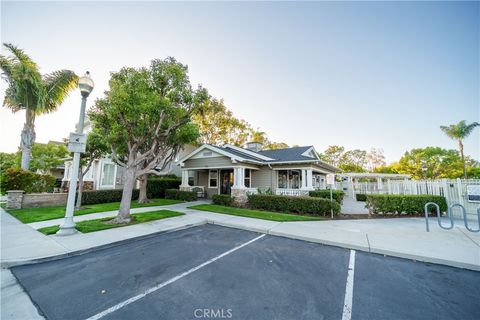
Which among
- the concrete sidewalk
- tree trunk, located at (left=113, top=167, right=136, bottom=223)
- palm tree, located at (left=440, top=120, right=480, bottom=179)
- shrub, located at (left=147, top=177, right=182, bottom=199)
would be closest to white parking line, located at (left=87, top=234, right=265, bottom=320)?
the concrete sidewalk

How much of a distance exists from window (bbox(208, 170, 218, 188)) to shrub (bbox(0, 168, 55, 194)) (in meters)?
→ 11.4

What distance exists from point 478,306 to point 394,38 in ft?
39.9

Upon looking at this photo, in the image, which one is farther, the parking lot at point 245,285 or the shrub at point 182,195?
the shrub at point 182,195

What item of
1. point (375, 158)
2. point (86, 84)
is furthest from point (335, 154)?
point (86, 84)

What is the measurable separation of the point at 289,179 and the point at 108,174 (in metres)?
15.7

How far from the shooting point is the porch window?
15414mm

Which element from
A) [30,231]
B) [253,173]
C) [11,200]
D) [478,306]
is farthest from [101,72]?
[478,306]

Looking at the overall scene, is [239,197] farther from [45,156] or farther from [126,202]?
[45,156]

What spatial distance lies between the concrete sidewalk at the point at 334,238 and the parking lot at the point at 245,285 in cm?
39

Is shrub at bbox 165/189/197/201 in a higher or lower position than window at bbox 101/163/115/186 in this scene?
lower

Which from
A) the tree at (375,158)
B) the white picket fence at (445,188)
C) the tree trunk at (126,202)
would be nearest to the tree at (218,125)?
the tree trunk at (126,202)

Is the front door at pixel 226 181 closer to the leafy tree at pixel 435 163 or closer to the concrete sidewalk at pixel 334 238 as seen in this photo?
the concrete sidewalk at pixel 334 238

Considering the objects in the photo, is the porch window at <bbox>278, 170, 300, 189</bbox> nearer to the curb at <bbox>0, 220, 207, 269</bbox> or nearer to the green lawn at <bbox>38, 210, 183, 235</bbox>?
the green lawn at <bbox>38, 210, 183, 235</bbox>

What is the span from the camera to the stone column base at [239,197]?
12.8 meters
